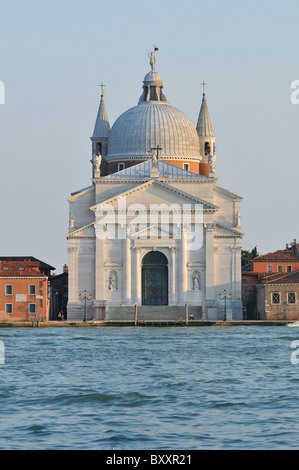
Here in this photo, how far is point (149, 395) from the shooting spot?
2183cm

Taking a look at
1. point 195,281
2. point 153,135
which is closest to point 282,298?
point 195,281

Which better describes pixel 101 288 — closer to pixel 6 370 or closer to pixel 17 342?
pixel 17 342

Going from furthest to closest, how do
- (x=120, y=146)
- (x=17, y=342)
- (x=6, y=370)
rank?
(x=120, y=146) → (x=17, y=342) → (x=6, y=370)

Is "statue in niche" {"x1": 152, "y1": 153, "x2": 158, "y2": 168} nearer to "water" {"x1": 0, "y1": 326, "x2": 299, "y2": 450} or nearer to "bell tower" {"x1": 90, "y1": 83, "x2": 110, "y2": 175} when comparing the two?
"bell tower" {"x1": 90, "y1": 83, "x2": 110, "y2": 175}

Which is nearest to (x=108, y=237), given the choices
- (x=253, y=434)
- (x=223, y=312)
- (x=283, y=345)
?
(x=223, y=312)

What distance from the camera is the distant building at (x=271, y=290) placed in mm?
50562

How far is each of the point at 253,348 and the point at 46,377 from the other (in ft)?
31.9

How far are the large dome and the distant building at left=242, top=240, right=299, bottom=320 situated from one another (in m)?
6.47

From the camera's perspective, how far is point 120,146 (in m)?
59.5

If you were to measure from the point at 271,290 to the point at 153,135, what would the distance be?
12.2m

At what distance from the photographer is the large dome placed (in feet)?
193
